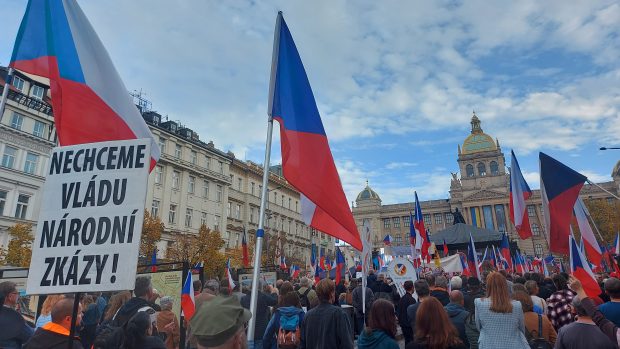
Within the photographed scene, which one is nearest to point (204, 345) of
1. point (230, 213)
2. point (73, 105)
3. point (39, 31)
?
point (73, 105)

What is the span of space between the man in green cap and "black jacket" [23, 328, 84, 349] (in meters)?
2.03

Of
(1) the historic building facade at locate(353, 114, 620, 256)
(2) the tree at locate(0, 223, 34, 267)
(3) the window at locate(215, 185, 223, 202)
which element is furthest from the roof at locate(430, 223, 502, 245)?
(1) the historic building facade at locate(353, 114, 620, 256)

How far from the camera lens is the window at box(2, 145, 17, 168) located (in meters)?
29.2

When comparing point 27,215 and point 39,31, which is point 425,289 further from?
point 27,215

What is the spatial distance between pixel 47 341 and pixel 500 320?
4656mm

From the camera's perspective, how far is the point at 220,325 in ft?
7.92

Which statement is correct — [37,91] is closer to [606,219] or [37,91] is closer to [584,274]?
[584,274]

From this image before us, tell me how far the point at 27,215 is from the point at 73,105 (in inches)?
1255

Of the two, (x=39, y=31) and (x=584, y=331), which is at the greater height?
(x=39, y=31)

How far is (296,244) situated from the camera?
62.2m

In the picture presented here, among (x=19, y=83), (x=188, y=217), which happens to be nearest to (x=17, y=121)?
(x=19, y=83)

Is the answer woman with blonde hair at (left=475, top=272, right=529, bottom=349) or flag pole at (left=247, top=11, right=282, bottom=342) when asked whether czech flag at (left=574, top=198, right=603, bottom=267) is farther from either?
flag pole at (left=247, top=11, right=282, bottom=342)

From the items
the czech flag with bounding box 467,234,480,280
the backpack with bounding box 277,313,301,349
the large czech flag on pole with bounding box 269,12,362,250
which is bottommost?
the backpack with bounding box 277,313,301,349

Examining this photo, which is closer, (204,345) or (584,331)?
(204,345)
